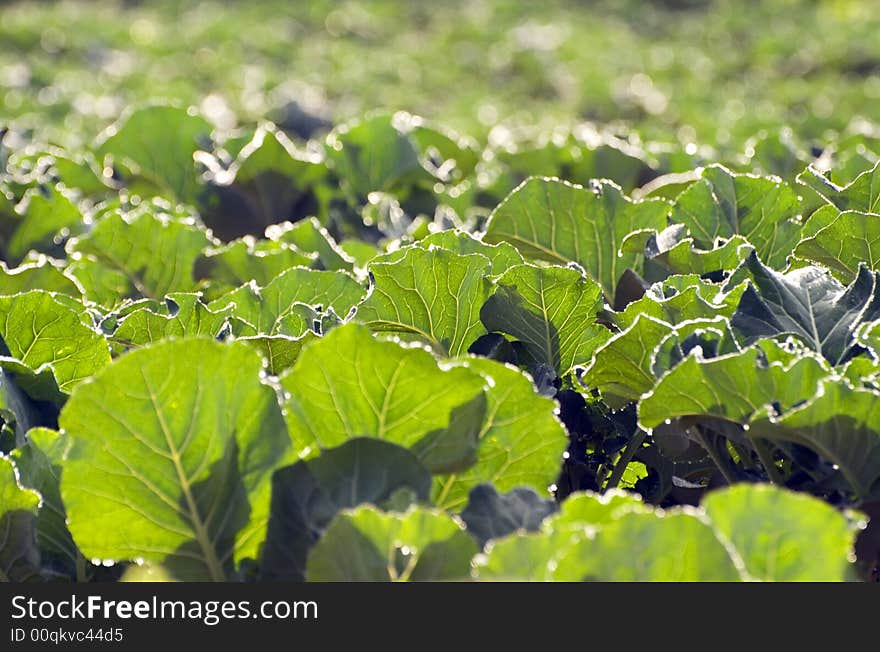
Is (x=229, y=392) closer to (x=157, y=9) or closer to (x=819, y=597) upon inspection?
(x=819, y=597)

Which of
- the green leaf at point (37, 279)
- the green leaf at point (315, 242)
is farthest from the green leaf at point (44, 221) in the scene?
the green leaf at point (315, 242)

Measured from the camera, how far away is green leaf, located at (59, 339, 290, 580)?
1.40 m

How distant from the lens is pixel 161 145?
354cm

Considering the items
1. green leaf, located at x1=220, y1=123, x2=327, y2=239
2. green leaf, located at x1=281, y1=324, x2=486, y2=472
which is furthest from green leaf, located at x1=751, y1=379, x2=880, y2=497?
green leaf, located at x1=220, y1=123, x2=327, y2=239

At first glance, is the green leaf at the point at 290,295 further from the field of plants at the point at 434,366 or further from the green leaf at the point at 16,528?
the green leaf at the point at 16,528

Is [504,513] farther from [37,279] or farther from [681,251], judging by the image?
[37,279]

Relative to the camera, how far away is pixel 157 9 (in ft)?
51.8

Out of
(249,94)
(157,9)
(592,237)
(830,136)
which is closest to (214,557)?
(592,237)

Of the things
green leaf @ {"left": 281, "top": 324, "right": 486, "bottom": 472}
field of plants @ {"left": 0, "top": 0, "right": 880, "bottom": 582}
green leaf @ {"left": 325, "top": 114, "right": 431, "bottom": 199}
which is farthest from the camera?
green leaf @ {"left": 325, "top": 114, "right": 431, "bottom": 199}

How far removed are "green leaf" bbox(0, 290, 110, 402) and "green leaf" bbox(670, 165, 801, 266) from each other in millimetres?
1240

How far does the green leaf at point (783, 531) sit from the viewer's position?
4.07 feet

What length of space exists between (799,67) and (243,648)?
1177cm

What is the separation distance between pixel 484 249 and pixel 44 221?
4.72ft

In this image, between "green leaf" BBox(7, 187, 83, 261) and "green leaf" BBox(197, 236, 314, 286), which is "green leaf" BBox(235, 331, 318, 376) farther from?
"green leaf" BBox(7, 187, 83, 261)
